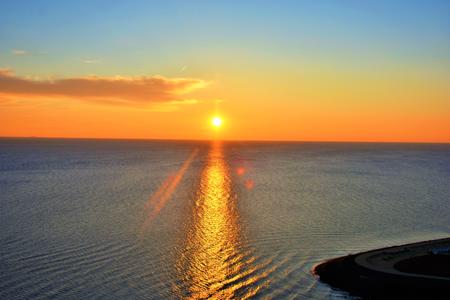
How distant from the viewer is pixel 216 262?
137 feet

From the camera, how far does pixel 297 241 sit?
5003cm

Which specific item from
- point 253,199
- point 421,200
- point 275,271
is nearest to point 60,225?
point 275,271

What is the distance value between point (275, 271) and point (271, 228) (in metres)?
18.1

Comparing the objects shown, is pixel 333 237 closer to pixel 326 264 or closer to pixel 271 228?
pixel 271 228

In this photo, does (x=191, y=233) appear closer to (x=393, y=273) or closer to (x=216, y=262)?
(x=216, y=262)

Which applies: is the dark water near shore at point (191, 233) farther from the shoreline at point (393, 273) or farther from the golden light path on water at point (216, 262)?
the shoreline at point (393, 273)

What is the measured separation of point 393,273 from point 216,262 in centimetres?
1552

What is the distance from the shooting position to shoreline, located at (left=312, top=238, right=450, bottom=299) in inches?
1266

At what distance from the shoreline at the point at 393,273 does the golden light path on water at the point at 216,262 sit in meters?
6.39

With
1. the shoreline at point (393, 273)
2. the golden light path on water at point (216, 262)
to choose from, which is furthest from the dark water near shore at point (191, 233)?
the shoreline at point (393, 273)

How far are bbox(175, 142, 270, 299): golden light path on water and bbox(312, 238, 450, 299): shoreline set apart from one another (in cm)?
639

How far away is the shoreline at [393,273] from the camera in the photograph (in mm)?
32156

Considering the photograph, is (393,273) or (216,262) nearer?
(393,273)

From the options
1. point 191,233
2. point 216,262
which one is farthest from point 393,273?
point 191,233
